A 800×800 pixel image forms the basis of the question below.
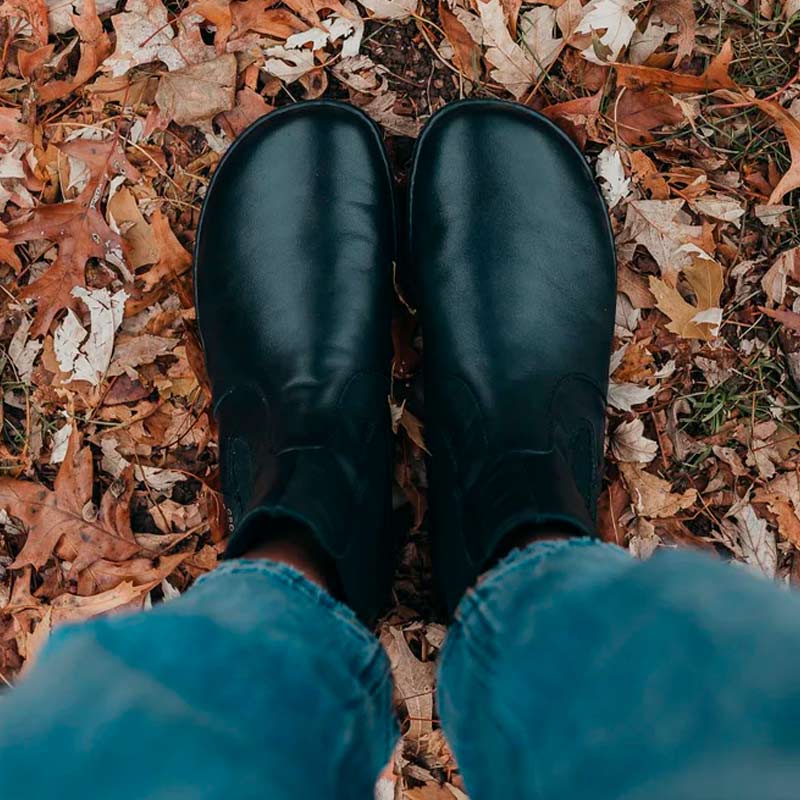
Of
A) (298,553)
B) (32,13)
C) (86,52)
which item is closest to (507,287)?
(298,553)

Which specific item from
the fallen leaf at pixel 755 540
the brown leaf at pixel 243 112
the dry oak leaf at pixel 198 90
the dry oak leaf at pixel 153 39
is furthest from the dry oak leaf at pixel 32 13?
the fallen leaf at pixel 755 540

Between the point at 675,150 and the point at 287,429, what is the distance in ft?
3.21

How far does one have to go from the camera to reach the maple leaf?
1.61m

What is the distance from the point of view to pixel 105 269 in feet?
5.44

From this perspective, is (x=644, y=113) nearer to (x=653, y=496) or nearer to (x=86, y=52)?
(x=653, y=496)

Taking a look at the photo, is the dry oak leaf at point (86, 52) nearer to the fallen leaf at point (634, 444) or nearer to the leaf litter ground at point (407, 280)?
the leaf litter ground at point (407, 280)

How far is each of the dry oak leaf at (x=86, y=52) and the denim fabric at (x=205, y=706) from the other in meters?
1.13

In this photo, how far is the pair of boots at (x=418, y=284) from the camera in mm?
1455

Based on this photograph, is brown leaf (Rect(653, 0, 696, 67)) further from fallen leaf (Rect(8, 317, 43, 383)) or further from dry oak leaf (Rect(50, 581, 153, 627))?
dry oak leaf (Rect(50, 581, 153, 627))

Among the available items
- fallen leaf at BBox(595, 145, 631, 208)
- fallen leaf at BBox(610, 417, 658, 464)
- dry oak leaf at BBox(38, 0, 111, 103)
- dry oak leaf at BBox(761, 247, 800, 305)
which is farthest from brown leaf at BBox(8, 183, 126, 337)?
dry oak leaf at BBox(761, 247, 800, 305)

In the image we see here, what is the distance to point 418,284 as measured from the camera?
1630 mm

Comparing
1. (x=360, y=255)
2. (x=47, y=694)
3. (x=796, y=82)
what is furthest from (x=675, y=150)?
(x=47, y=694)

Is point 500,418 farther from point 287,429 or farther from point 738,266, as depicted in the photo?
point 738,266

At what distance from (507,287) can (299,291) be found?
16.4 inches
